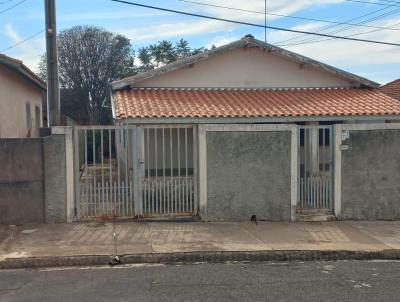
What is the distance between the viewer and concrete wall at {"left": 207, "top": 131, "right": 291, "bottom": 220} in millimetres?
9844

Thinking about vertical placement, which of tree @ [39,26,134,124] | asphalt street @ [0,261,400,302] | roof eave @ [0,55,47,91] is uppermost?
tree @ [39,26,134,124]

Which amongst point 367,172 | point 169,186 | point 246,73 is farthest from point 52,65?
point 367,172

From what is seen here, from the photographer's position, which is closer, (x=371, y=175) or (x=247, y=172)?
(x=247, y=172)

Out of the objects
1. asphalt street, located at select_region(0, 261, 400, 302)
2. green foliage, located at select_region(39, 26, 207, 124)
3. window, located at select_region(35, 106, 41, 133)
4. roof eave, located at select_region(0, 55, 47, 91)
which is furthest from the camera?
green foliage, located at select_region(39, 26, 207, 124)

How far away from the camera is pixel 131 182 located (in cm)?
968

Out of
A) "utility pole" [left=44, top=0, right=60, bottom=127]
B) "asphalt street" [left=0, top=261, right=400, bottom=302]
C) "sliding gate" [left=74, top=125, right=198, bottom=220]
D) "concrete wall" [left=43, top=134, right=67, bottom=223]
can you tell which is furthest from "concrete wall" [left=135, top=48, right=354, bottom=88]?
"asphalt street" [left=0, top=261, right=400, bottom=302]

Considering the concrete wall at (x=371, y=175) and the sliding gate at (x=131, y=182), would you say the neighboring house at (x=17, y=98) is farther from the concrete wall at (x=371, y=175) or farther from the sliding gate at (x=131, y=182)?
the concrete wall at (x=371, y=175)

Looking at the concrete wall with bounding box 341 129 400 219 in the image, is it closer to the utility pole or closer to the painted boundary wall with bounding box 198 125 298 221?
the painted boundary wall with bounding box 198 125 298 221

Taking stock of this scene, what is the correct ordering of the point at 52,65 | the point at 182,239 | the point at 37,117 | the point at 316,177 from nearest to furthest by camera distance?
the point at 182,239 < the point at 316,177 < the point at 52,65 < the point at 37,117

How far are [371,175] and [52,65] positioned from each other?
22.6 feet

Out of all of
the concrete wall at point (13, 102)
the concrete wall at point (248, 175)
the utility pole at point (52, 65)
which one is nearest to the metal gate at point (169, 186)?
the concrete wall at point (248, 175)

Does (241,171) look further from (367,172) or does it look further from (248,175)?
(367,172)

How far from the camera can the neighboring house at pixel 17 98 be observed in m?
13.2

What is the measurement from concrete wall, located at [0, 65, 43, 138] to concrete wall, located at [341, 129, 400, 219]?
842 centimetres
